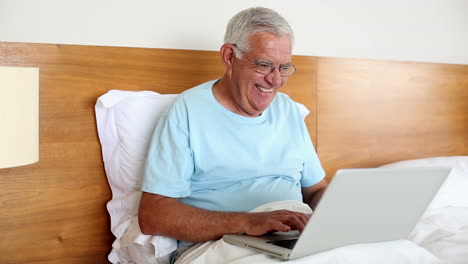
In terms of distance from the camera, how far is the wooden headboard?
5.35ft

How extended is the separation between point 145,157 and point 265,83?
440mm

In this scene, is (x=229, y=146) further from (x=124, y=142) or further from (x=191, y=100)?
(x=124, y=142)

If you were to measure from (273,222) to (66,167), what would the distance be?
0.73m

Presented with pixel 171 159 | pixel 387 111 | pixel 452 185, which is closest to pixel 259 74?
pixel 171 159

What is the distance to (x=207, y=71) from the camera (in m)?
Result: 1.97

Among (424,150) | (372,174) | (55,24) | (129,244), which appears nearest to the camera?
(372,174)

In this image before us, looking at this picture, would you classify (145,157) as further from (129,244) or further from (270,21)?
(270,21)

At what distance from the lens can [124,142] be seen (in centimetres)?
171

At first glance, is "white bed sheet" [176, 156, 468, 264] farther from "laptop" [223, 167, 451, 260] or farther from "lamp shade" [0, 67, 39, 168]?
"lamp shade" [0, 67, 39, 168]

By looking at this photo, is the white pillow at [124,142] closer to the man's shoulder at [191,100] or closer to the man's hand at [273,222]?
the man's shoulder at [191,100]

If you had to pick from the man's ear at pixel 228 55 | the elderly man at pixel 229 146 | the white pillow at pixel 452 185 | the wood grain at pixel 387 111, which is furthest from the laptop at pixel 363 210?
the wood grain at pixel 387 111

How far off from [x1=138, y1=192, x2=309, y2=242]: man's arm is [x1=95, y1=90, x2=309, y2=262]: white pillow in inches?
7.8

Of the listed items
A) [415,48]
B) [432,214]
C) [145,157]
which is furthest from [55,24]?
[415,48]

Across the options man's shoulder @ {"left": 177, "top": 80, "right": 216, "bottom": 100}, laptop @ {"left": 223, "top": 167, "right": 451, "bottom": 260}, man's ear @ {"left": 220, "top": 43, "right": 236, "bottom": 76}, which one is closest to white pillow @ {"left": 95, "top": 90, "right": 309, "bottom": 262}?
man's shoulder @ {"left": 177, "top": 80, "right": 216, "bottom": 100}
